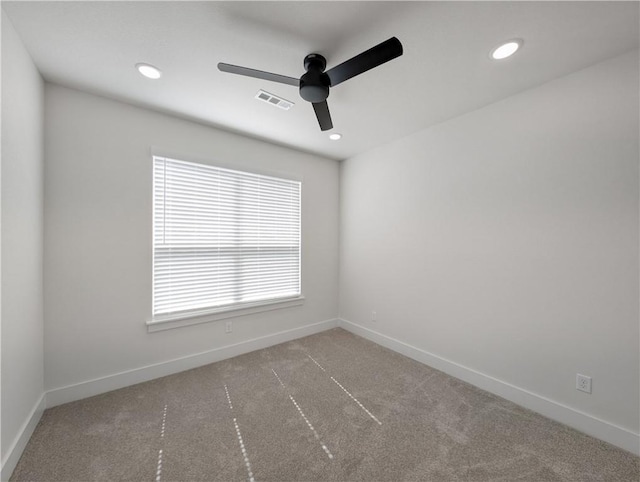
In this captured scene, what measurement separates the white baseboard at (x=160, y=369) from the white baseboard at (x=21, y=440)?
0.52 feet

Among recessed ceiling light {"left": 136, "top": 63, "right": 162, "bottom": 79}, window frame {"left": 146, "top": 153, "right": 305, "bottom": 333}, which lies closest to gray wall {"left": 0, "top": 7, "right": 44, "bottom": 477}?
recessed ceiling light {"left": 136, "top": 63, "right": 162, "bottom": 79}

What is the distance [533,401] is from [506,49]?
265 centimetres

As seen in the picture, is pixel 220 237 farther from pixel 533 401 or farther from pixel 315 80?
pixel 533 401

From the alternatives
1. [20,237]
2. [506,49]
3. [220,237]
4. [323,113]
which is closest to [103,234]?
[20,237]

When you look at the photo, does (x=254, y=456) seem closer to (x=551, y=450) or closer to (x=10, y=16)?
(x=551, y=450)

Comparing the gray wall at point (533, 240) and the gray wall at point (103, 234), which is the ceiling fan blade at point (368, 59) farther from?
the gray wall at point (103, 234)

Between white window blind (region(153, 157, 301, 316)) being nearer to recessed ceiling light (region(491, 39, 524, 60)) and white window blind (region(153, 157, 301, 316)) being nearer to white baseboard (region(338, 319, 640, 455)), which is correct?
white baseboard (region(338, 319, 640, 455))

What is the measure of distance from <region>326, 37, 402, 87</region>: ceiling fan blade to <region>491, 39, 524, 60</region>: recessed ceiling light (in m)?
0.84

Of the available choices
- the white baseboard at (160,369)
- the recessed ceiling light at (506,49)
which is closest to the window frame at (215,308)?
the white baseboard at (160,369)

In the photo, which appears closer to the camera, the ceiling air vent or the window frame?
the ceiling air vent

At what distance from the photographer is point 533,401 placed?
2.13 meters

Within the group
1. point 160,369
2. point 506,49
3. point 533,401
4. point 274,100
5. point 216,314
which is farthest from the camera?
point 216,314

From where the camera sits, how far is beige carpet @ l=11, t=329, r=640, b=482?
156cm

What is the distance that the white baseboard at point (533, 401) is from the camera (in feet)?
5.77
